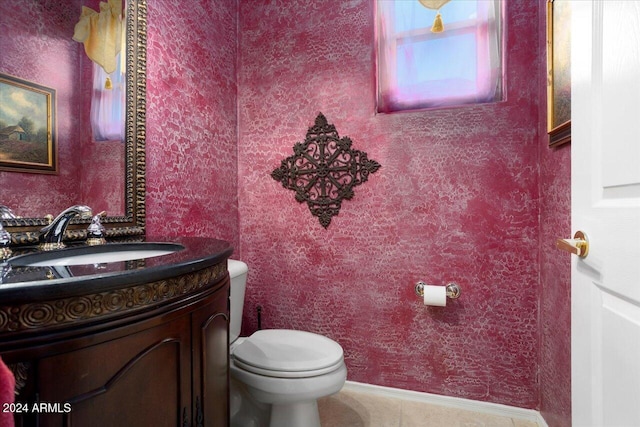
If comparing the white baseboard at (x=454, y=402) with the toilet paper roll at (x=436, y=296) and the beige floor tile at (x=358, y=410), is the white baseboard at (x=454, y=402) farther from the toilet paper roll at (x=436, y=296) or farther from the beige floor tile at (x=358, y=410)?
the toilet paper roll at (x=436, y=296)

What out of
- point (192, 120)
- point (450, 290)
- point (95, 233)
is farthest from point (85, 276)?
point (450, 290)

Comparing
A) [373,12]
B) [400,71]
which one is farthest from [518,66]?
[373,12]

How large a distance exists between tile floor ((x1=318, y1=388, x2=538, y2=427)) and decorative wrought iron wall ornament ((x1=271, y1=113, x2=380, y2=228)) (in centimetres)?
102

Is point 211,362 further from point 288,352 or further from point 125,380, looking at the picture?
point 288,352

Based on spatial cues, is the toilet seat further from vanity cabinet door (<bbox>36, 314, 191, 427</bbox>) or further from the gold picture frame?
the gold picture frame

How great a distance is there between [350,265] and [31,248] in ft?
4.71

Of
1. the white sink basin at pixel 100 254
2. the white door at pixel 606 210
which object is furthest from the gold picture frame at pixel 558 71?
the white sink basin at pixel 100 254

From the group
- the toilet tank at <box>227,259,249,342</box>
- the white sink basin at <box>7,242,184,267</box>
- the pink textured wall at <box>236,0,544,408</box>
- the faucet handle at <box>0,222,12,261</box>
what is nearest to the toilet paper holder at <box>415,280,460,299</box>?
the pink textured wall at <box>236,0,544,408</box>

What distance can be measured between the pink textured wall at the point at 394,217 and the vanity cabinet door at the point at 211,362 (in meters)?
1.01

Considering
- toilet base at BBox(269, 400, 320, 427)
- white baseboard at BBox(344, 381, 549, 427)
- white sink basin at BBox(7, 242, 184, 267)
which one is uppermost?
white sink basin at BBox(7, 242, 184, 267)

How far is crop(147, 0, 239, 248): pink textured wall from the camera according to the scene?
5.14 ft

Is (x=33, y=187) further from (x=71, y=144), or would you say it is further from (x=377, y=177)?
(x=377, y=177)

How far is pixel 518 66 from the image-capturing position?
1662 millimetres

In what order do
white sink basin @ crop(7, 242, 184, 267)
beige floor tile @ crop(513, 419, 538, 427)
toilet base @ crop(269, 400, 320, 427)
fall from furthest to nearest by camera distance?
1. beige floor tile @ crop(513, 419, 538, 427)
2. toilet base @ crop(269, 400, 320, 427)
3. white sink basin @ crop(7, 242, 184, 267)
